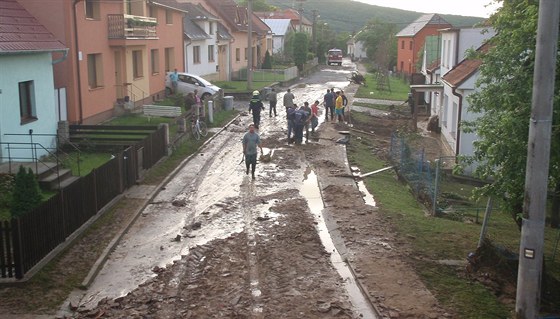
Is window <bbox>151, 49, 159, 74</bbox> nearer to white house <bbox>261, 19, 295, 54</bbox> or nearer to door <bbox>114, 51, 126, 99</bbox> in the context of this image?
door <bbox>114, 51, 126, 99</bbox>

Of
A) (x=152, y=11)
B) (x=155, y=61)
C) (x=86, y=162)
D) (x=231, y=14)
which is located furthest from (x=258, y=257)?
(x=231, y=14)

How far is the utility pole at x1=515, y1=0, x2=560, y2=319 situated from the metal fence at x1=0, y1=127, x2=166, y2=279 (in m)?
7.87

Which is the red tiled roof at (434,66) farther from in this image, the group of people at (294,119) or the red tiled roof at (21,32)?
the red tiled roof at (21,32)

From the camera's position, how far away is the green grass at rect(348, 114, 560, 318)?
9.71 meters

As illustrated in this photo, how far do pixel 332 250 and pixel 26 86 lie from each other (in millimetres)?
12126

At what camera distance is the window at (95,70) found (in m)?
25.6

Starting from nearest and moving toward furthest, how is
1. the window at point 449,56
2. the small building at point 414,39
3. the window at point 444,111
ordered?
the window at point 444,111
the window at point 449,56
the small building at point 414,39

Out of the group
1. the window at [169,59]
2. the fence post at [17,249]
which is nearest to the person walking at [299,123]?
the fence post at [17,249]

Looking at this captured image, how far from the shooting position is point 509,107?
1034 centimetres

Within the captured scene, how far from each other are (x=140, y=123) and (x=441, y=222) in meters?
15.9

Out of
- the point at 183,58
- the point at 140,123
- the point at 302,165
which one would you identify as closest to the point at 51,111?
the point at 140,123

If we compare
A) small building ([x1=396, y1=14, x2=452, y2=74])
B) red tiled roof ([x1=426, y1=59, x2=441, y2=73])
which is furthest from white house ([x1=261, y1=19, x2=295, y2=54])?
red tiled roof ([x1=426, y1=59, x2=441, y2=73])

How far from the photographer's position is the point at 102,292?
10.4 meters

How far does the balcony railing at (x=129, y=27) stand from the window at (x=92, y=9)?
93 centimetres
